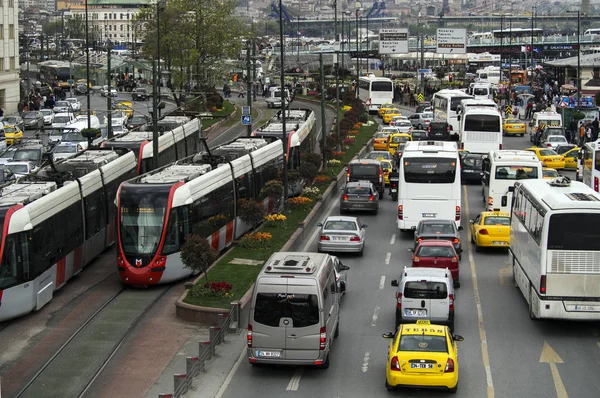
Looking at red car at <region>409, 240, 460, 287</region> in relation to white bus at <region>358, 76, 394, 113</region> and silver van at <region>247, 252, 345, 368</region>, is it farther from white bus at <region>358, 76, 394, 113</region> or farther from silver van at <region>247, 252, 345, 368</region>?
white bus at <region>358, 76, 394, 113</region>

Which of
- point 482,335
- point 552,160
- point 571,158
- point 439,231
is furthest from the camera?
point 571,158

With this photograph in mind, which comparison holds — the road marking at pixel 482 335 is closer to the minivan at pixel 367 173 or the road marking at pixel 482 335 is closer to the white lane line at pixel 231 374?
the white lane line at pixel 231 374

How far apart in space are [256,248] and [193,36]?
56.5 m

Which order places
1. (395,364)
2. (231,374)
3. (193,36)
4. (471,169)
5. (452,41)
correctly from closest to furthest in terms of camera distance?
(395,364) → (231,374) → (471,169) → (193,36) → (452,41)

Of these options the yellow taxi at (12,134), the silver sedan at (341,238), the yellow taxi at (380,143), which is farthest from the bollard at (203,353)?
the yellow taxi at (12,134)

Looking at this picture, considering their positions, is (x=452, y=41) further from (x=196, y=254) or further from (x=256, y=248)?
(x=196, y=254)

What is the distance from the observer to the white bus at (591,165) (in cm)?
4081

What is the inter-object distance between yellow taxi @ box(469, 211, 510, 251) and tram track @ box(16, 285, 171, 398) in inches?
441

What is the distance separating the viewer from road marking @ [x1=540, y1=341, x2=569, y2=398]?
68.7ft

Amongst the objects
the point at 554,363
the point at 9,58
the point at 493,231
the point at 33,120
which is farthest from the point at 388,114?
the point at 554,363

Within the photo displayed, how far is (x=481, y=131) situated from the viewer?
5619 centimetres

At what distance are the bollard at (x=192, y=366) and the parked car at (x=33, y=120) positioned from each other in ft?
157

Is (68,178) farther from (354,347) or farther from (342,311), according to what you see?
(354,347)

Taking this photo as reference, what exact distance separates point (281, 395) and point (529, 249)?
8.42 metres
